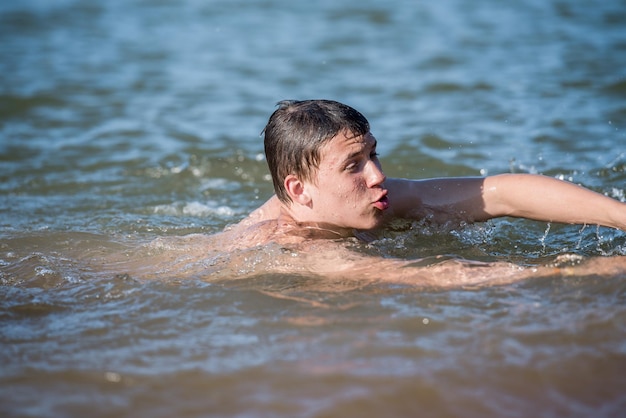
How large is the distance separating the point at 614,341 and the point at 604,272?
0.57 meters

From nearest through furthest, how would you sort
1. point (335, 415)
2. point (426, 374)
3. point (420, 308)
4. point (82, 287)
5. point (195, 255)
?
point (335, 415), point (426, 374), point (420, 308), point (82, 287), point (195, 255)

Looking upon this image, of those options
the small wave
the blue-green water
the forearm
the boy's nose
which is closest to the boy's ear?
the boy's nose

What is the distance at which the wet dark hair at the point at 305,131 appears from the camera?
3961 mm

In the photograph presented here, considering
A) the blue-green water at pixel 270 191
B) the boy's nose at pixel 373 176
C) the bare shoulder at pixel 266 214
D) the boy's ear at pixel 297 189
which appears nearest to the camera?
the blue-green water at pixel 270 191

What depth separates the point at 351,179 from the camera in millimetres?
Result: 3957

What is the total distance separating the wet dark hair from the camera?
3961mm

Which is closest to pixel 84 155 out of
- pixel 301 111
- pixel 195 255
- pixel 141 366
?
pixel 195 255

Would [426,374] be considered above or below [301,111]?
below

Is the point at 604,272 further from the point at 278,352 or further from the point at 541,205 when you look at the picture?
the point at 278,352

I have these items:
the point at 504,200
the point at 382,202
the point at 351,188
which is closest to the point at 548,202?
the point at 504,200

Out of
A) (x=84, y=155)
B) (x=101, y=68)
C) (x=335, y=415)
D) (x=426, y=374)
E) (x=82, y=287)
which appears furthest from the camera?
(x=101, y=68)

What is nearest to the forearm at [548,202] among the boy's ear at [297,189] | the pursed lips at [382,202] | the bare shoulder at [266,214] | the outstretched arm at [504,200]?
the outstretched arm at [504,200]

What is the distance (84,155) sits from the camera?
7461 millimetres

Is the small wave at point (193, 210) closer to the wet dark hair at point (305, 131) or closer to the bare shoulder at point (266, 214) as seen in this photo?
the bare shoulder at point (266, 214)
